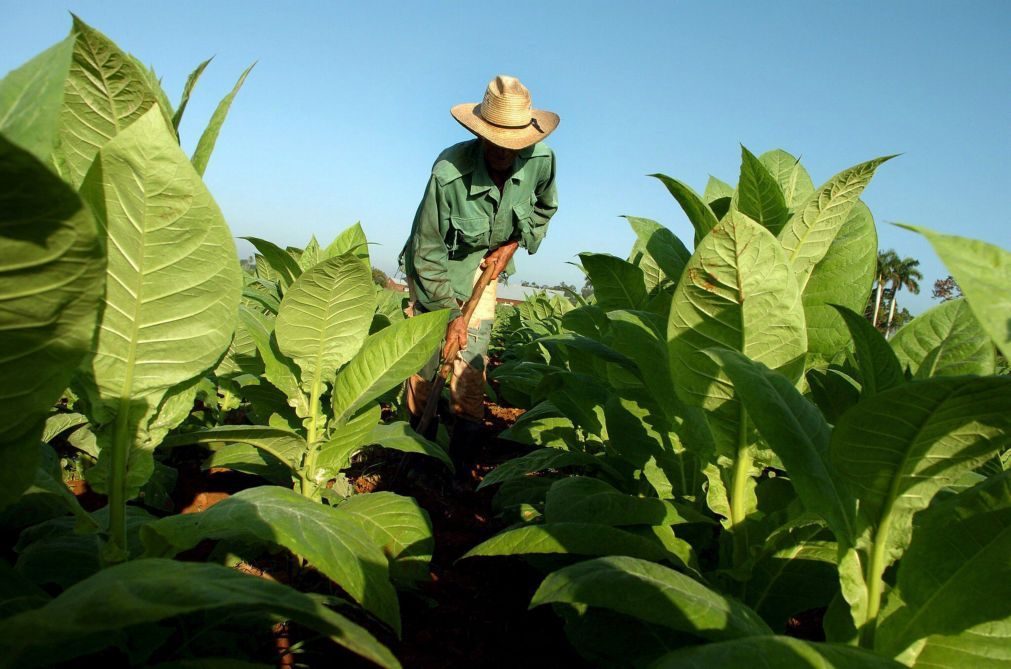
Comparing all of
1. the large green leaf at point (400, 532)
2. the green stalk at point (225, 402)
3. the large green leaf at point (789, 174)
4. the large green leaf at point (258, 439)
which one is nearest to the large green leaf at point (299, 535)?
the large green leaf at point (258, 439)

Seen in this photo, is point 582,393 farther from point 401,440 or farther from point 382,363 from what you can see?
point 382,363

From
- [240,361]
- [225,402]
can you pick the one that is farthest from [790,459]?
[225,402]

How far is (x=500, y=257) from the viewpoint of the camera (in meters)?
4.80

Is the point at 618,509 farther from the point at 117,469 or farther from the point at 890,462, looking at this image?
the point at 117,469

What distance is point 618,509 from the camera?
5.60ft

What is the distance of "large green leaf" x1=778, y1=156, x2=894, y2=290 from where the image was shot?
1.52 metres

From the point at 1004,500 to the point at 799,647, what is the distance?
1.76ft

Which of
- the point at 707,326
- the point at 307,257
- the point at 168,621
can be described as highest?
the point at 307,257

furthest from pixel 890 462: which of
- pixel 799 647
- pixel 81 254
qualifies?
pixel 81 254

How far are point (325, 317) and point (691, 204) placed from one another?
102 centimetres

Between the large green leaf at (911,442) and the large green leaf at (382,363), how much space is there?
1.17 m

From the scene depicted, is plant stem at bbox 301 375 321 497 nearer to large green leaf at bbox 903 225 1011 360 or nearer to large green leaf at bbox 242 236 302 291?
large green leaf at bbox 242 236 302 291

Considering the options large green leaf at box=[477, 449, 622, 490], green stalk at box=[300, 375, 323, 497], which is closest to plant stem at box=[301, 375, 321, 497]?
green stalk at box=[300, 375, 323, 497]

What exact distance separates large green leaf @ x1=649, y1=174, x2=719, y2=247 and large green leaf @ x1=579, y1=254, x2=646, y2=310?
0.41 metres
